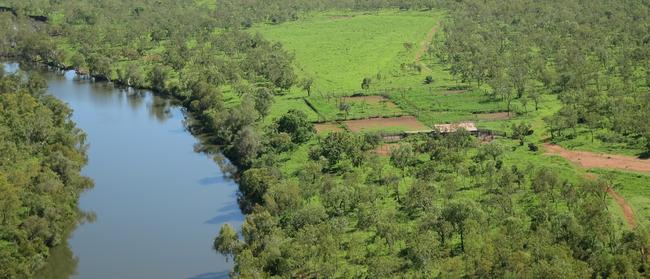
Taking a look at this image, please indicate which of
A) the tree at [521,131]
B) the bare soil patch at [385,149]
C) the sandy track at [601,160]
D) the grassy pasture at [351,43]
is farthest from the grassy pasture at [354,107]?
the sandy track at [601,160]

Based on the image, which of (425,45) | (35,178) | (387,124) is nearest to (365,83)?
(387,124)

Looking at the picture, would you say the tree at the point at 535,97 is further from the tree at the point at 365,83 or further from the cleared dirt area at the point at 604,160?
the tree at the point at 365,83

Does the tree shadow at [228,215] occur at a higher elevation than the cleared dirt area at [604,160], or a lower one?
lower

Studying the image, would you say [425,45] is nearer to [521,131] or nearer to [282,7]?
[282,7]

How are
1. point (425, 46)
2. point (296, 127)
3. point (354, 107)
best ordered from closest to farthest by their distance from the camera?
point (296, 127)
point (354, 107)
point (425, 46)

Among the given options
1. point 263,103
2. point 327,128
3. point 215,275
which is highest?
point 263,103

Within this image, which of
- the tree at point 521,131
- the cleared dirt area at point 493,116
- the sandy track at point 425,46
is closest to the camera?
the tree at point 521,131

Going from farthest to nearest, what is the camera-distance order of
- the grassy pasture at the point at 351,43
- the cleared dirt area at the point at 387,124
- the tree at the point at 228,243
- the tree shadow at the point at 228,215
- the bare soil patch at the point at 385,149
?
the grassy pasture at the point at 351,43 < the cleared dirt area at the point at 387,124 < the bare soil patch at the point at 385,149 < the tree shadow at the point at 228,215 < the tree at the point at 228,243

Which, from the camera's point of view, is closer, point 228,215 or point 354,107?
point 228,215
